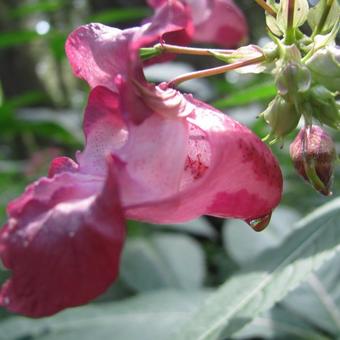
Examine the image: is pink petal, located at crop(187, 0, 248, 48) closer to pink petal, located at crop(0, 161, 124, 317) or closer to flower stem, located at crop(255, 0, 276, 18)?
flower stem, located at crop(255, 0, 276, 18)

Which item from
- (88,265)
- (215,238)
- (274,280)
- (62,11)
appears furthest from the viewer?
(62,11)

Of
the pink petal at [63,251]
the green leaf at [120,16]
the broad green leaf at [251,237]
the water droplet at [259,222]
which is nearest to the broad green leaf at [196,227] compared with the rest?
the broad green leaf at [251,237]

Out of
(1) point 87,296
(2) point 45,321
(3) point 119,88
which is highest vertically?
(3) point 119,88

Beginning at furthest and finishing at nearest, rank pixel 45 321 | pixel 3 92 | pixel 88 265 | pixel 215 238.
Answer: pixel 3 92 < pixel 215 238 < pixel 45 321 < pixel 88 265

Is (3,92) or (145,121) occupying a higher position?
(145,121)

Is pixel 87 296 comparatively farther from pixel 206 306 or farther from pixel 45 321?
pixel 45 321

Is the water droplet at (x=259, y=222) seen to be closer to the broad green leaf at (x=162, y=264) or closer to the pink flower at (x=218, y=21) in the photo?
the pink flower at (x=218, y=21)

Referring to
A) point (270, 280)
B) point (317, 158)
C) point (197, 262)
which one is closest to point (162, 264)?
point (197, 262)

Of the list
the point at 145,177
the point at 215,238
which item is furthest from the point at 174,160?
the point at 215,238
